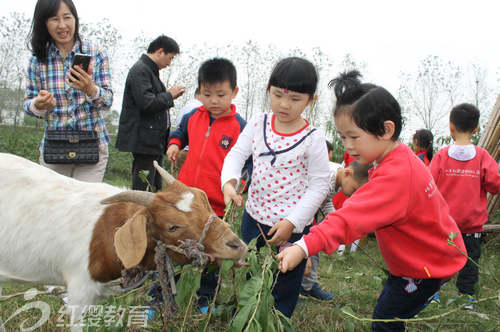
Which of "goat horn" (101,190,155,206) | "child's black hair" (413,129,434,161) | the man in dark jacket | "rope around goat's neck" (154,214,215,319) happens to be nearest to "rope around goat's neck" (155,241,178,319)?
"rope around goat's neck" (154,214,215,319)

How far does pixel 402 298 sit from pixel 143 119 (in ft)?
10.7

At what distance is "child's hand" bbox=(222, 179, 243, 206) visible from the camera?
255 cm

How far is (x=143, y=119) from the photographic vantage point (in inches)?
175

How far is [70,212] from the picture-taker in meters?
2.45

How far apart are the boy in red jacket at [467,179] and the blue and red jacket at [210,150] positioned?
2.64m

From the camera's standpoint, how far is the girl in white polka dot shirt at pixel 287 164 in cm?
262

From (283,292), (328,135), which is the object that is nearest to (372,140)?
(283,292)

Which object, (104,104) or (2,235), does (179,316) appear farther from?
(104,104)

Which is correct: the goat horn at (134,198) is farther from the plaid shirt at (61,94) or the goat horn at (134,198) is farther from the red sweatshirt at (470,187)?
the red sweatshirt at (470,187)

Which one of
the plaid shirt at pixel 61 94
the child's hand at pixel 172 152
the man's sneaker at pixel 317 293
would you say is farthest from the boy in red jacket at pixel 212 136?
the man's sneaker at pixel 317 293

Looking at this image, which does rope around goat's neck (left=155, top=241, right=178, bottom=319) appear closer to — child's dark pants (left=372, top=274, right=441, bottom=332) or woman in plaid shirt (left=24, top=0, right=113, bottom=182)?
child's dark pants (left=372, top=274, right=441, bottom=332)

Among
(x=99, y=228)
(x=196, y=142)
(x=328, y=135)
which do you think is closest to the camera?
(x=99, y=228)

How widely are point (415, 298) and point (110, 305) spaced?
70.6 inches

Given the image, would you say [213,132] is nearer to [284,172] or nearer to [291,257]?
[284,172]
